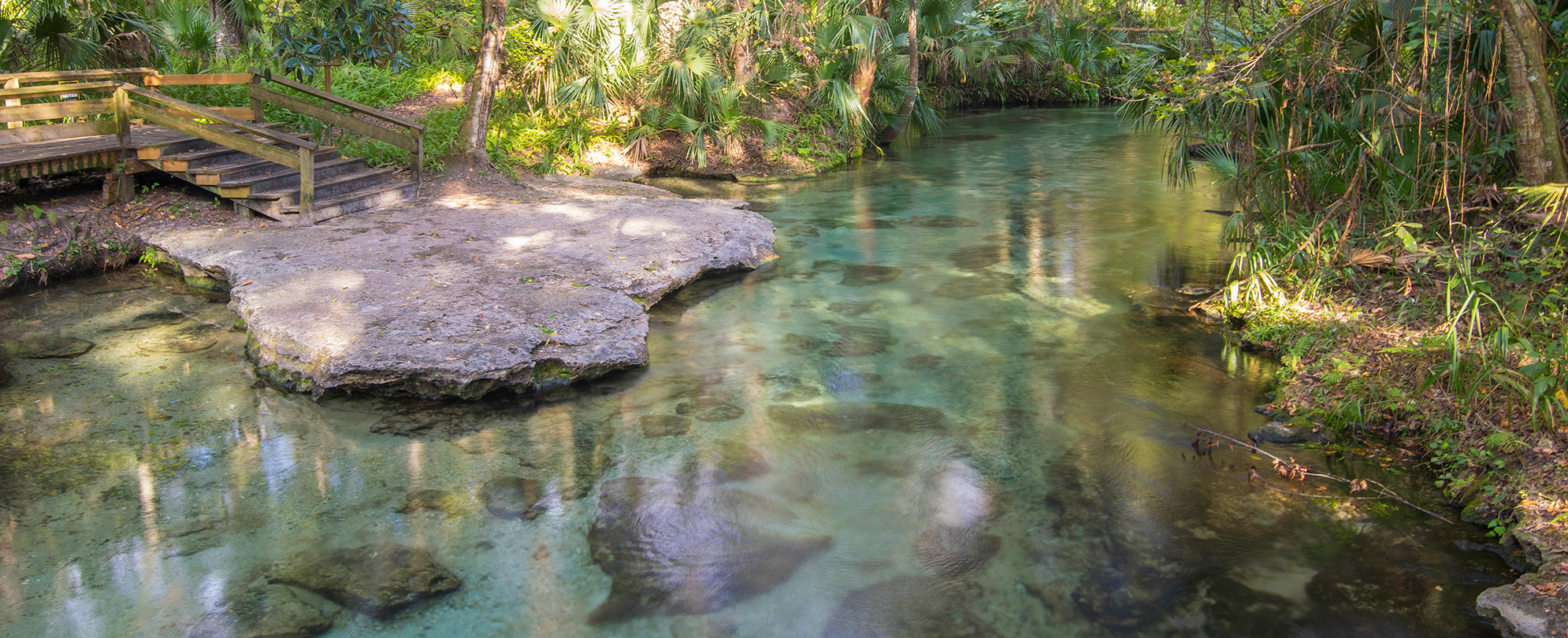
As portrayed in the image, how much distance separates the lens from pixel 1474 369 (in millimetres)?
4941

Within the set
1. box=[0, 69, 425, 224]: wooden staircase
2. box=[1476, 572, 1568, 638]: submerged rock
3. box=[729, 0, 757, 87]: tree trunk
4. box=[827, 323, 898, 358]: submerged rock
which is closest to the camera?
box=[1476, 572, 1568, 638]: submerged rock

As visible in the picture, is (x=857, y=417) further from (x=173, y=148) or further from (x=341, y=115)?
(x=173, y=148)

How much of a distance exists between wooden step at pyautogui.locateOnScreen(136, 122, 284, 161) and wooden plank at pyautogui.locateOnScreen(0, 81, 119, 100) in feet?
2.33

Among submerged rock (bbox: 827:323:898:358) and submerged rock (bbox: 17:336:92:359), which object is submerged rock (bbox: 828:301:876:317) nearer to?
submerged rock (bbox: 827:323:898:358)

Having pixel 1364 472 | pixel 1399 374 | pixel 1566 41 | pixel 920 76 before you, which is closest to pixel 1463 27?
pixel 1566 41

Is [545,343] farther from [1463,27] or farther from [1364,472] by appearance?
[1463,27]

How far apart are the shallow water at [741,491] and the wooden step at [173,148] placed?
157 cm

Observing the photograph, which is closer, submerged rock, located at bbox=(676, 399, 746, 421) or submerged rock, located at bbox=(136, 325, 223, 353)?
submerged rock, located at bbox=(676, 399, 746, 421)

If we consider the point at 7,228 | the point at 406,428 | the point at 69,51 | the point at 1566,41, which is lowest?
the point at 406,428

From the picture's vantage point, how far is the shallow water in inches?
157

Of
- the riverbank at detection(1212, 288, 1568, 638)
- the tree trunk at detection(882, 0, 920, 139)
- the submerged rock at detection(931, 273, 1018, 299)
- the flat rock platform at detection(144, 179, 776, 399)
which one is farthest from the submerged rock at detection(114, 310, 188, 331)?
the tree trunk at detection(882, 0, 920, 139)

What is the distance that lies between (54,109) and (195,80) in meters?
1.38

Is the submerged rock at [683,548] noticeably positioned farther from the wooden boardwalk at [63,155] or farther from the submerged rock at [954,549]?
the wooden boardwalk at [63,155]

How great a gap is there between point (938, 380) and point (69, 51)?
10.4m
